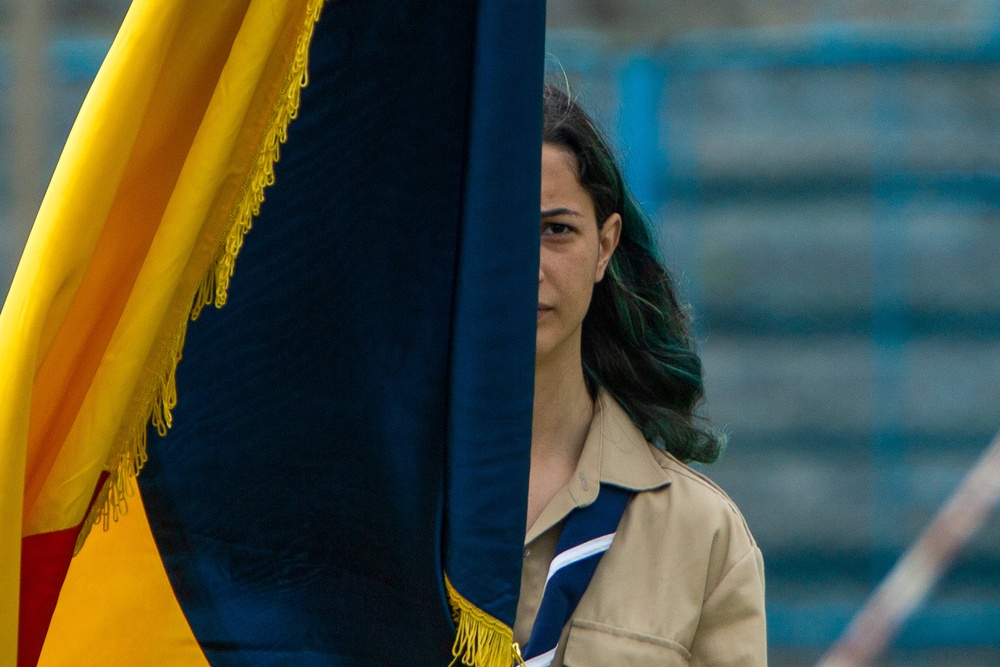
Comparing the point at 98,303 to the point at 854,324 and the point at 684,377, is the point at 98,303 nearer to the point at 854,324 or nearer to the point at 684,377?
the point at 684,377

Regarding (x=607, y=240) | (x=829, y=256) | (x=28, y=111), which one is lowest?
(x=607, y=240)

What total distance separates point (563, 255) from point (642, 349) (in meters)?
0.35

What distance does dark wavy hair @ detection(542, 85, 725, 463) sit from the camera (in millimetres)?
2205

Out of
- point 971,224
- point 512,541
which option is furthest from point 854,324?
point 512,541

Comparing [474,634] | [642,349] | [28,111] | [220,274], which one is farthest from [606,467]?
[28,111]

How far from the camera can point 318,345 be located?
157 centimetres

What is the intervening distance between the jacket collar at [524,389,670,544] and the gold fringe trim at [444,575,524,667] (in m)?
0.41

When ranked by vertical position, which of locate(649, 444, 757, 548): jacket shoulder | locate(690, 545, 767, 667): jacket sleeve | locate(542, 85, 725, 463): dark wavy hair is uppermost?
locate(542, 85, 725, 463): dark wavy hair

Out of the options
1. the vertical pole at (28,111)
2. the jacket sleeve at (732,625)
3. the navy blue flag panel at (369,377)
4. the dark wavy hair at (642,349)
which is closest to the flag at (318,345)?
the navy blue flag panel at (369,377)

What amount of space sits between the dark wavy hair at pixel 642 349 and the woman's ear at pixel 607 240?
0.12 feet

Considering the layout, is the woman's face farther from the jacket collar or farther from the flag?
the flag

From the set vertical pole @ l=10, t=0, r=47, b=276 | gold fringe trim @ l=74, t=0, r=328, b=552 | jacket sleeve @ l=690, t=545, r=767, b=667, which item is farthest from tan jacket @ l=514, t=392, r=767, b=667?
vertical pole @ l=10, t=0, r=47, b=276

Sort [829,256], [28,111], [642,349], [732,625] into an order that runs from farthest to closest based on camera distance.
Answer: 1. [829,256]
2. [28,111]
3. [642,349]
4. [732,625]

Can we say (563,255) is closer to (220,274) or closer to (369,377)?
(369,377)
